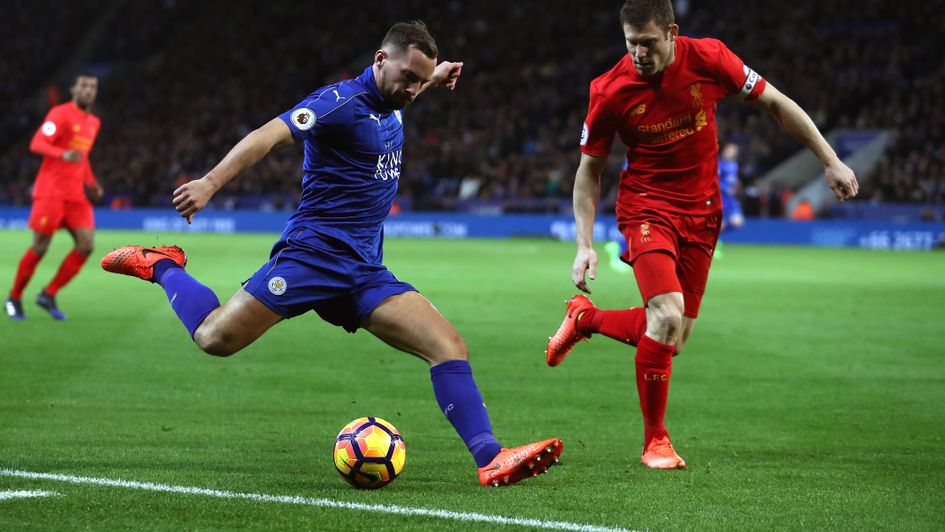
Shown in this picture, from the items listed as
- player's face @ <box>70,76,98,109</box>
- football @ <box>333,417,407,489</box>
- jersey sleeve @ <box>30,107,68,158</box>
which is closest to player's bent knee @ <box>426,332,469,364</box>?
football @ <box>333,417,407,489</box>

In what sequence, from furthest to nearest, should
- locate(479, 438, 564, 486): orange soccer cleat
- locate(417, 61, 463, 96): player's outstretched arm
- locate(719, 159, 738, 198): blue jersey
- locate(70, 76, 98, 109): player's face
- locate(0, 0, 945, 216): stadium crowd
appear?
locate(0, 0, 945, 216): stadium crowd → locate(719, 159, 738, 198): blue jersey → locate(70, 76, 98, 109): player's face → locate(417, 61, 463, 96): player's outstretched arm → locate(479, 438, 564, 486): orange soccer cleat

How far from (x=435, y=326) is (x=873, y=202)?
89.9ft

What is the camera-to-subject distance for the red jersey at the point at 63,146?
12.4 m

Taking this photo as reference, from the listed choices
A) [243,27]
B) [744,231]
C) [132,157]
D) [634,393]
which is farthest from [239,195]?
[634,393]

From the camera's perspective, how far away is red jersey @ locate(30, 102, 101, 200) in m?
12.4

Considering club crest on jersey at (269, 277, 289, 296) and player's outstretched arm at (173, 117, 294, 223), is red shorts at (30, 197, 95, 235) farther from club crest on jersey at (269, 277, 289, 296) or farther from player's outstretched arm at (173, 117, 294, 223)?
player's outstretched arm at (173, 117, 294, 223)

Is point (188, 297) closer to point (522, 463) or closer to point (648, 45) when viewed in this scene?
point (522, 463)

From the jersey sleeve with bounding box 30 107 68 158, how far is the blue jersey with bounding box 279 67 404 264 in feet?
24.7

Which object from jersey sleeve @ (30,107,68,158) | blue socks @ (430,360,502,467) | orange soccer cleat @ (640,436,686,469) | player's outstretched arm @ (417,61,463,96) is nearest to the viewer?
blue socks @ (430,360,502,467)

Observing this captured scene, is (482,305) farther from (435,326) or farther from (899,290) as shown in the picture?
(435,326)

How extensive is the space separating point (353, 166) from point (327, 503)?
1550 mm

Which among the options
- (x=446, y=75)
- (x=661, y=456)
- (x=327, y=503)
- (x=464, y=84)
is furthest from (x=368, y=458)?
(x=464, y=84)

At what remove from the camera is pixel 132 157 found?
4203cm

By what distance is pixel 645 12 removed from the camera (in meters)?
5.82
